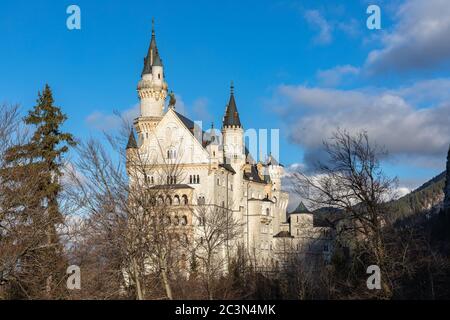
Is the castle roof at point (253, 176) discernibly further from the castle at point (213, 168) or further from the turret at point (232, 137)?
the turret at point (232, 137)

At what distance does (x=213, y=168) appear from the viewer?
274 feet

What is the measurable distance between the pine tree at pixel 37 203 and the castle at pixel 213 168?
87.5 ft

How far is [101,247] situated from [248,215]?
66.9 meters

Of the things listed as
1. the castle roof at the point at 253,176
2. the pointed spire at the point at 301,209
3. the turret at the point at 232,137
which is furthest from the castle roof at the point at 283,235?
the turret at the point at 232,137

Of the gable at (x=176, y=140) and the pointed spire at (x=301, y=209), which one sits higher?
the gable at (x=176, y=140)

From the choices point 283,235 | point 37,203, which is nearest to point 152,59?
point 283,235

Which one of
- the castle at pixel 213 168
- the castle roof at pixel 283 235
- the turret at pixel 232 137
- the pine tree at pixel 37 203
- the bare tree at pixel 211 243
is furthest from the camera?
the castle roof at pixel 283 235

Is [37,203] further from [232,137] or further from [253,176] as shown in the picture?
[253,176]

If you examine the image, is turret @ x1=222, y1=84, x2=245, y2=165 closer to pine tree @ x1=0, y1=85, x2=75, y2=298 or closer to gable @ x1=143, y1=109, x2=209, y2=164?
gable @ x1=143, y1=109, x2=209, y2=164

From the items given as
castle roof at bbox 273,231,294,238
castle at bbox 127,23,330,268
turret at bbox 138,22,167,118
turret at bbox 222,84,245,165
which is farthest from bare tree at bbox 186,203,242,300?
castle roof at bbox 273,231,294,238

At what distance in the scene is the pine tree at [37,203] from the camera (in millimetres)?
30344

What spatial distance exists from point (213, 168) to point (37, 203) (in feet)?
153
